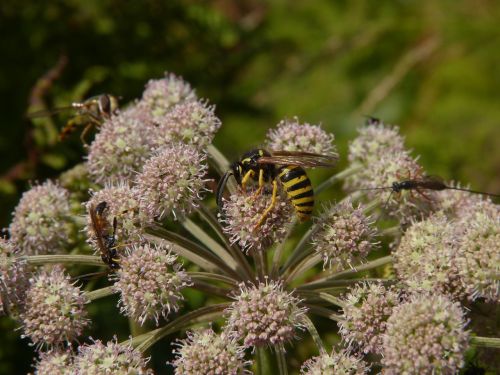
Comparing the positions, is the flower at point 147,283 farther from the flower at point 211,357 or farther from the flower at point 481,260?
the flower at point 481,260

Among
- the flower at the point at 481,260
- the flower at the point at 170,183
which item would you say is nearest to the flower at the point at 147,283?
the flower at the point at 170,183

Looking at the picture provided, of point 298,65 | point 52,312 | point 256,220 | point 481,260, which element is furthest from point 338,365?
point 298,65

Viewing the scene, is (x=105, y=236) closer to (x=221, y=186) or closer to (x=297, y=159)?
(x=221, y=186)

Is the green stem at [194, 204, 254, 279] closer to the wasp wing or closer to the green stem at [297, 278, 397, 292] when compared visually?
the green stem at [297, 278, 397, 292]

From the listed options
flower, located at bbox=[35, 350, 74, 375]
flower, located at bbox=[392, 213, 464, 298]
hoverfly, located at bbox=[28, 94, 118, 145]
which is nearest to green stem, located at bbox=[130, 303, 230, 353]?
flower, located at bbox=[35, 350, 74, 375]

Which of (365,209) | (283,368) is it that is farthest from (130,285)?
(365,209)

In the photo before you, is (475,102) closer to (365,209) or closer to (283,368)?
(365,209)
